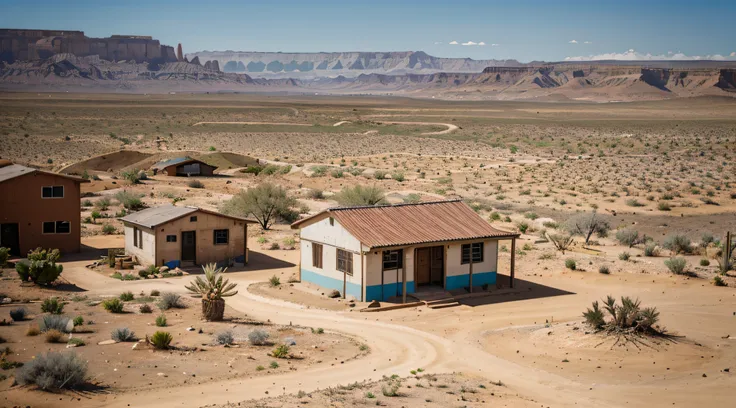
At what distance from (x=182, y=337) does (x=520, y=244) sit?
62.5 feet

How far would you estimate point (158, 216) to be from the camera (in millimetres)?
32375

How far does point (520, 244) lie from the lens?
36781 millimetres

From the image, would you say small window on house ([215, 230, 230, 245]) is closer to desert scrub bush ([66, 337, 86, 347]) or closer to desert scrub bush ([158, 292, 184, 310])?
desert scrub bush ([158, 292, 184, 310])

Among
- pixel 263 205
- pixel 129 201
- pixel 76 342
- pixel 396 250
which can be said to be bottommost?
pixel 76 342

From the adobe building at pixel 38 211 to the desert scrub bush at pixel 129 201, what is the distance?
9.14 m

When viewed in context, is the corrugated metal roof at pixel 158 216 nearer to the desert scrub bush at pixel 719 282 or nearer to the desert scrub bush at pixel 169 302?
the desert scrub bush at pixel 169 302

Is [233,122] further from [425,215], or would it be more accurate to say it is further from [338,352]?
[338,352]

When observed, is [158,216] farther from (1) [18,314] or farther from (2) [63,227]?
(1) [18,314]

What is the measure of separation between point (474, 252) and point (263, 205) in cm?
1530

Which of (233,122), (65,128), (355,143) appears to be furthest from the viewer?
(233,122)

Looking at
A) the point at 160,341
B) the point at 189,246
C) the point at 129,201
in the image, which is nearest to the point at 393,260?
the point at 160,341

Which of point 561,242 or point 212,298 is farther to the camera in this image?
point 561,242

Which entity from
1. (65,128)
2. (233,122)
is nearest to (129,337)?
(65,128)

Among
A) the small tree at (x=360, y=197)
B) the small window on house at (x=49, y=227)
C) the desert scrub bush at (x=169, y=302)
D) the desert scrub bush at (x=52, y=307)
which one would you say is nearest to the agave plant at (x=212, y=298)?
the desert scrub bush at (x=169, y=302)
